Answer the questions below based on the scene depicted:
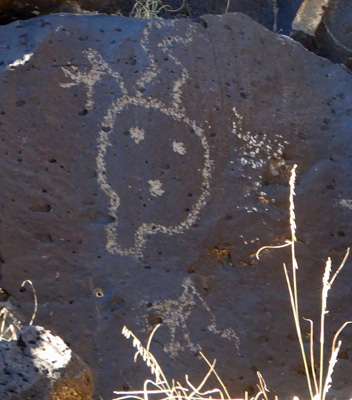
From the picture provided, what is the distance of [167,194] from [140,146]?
17 centimetres

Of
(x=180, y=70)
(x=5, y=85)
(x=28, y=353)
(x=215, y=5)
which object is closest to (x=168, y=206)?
(x=180, y=70)

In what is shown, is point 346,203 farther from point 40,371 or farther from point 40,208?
point 40,371

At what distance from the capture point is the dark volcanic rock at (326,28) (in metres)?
3.44

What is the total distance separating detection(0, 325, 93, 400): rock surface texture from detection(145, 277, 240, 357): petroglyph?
75cm

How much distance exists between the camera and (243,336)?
109 inches

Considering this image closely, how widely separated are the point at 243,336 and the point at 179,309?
0.22m

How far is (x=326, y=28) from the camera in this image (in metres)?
3.48

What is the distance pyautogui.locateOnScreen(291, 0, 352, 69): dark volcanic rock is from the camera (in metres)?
3.44

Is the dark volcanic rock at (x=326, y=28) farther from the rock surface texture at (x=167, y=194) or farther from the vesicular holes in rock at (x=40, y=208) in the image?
the vesicular holes in rock at (x=40, y=208)

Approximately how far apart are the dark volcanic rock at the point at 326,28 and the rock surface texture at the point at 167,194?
604 mm

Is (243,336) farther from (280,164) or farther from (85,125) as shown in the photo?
(85,125)

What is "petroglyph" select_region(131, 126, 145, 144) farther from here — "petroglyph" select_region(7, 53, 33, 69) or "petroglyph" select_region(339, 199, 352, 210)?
"petroglyph" select_region(339, 199, 352, 210)

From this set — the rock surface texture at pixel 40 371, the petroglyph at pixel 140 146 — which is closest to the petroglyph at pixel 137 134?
the petroglyph at pixel 140 146

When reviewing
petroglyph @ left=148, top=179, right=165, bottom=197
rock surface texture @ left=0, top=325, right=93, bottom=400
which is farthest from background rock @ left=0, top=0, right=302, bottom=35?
rock surface texture @ left=0, top=325, right=93, bottom=400
